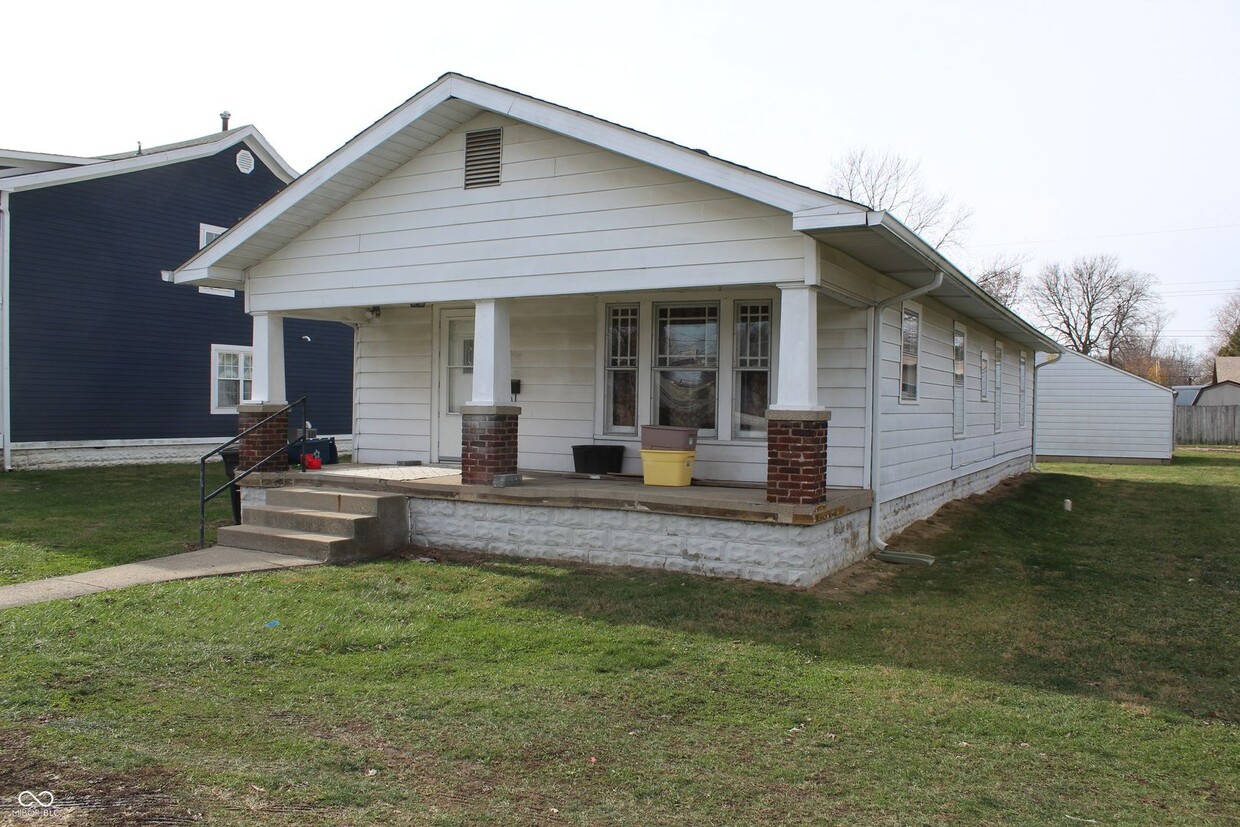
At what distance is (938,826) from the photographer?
3588 mm

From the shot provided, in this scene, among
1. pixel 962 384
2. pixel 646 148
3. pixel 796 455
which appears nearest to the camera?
pixel 796 455

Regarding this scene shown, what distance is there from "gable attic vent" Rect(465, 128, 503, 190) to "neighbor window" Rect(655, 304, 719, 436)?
7.56ft

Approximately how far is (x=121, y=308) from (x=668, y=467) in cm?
1386

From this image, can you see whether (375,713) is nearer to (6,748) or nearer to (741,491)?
(6,748)

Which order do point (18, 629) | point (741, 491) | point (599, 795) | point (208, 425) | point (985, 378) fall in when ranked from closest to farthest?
point (599, 795)
point (18, 629)
point (741, 491)
point (985, 378)
point (208, 425)

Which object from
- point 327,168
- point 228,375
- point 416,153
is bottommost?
point 228,375

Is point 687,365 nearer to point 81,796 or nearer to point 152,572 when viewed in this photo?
point 152,572

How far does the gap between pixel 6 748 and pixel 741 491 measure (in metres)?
6.19

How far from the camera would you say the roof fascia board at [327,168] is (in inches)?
358

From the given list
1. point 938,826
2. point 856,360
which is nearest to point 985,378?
point 856,360

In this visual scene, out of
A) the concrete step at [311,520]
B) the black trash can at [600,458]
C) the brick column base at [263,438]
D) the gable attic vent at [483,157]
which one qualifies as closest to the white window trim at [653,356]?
the black trash can at [600,458]

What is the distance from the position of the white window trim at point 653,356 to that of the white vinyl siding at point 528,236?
5.01ft

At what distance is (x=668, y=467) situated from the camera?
29.6 feet

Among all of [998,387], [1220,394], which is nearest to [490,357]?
[998,387]
